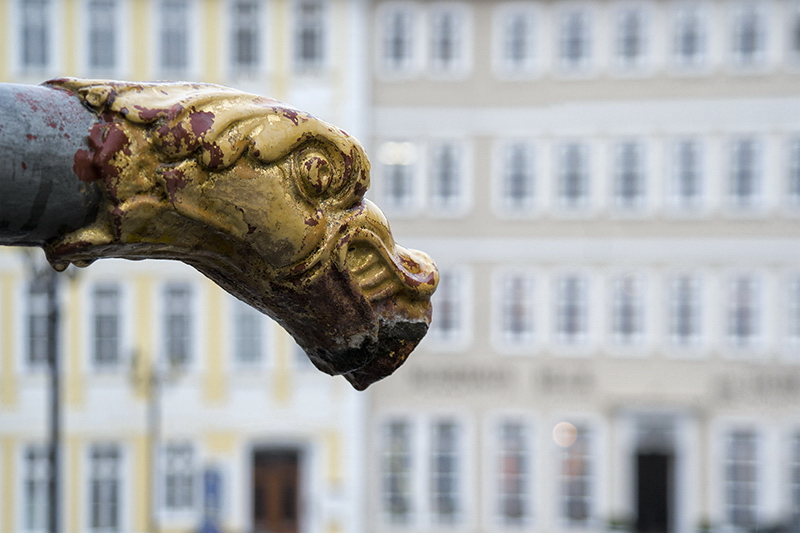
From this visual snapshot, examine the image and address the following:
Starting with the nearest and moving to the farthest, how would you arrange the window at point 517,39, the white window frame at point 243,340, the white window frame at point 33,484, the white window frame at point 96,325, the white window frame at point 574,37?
the white window frame at point 33,484 < the white window frame at point 96,325 < the white window frame at point 243,340 < the white window frame at point 574,37 < the window at point 517,39

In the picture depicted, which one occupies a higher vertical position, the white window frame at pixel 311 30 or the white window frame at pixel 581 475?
the white window frame at pixel 311 30

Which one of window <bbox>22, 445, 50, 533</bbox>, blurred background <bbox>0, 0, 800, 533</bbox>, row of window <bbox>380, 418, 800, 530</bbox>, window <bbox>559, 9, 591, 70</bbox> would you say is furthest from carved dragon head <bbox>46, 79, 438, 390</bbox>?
window <bbox>22, 445, 50, 533</bbox>

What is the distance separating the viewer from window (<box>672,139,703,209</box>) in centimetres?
1862

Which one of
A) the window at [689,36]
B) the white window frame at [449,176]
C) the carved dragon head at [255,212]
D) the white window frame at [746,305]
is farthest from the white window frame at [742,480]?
the carved dragon head at [255,212]

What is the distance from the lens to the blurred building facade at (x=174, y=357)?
59.0ft

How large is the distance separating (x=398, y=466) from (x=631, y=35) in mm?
9606

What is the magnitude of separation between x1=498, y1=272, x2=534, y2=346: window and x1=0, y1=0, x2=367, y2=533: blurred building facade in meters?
3.38

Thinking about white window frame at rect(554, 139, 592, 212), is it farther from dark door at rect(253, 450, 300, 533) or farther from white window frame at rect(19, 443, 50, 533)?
white window frame at rect(19, 443, 50, 533)

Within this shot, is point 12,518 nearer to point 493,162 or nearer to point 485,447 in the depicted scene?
point 485,447

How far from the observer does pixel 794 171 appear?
18438 mm

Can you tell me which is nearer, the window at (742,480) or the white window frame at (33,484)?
the white window frame at (33,484)

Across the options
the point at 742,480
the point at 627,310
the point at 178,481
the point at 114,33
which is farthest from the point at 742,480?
the point at 114,33

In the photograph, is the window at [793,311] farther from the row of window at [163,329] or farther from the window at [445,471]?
the row of window at [163,329]

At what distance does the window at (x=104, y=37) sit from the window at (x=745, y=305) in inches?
496
